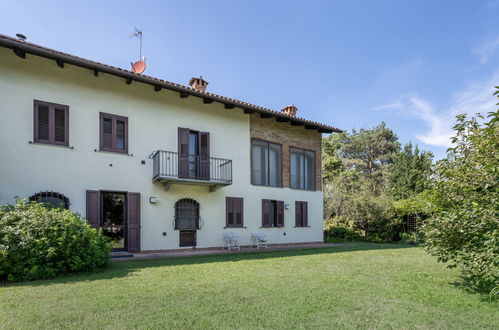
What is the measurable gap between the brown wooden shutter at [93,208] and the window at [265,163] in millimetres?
6277

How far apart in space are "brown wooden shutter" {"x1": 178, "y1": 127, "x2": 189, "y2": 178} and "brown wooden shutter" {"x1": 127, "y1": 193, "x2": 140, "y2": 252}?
1.77 meters

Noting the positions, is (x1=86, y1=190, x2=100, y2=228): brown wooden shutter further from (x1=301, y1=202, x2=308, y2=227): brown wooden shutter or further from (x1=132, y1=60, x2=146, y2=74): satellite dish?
(x1=301, y1=202, x2=308, y2=227): brown wooden shutter

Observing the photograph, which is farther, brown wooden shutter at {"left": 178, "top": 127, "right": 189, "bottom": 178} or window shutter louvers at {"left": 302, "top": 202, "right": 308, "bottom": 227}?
window shutter louvers at {"left": 302, "top": 202, "right": 308, "bottom": 227}

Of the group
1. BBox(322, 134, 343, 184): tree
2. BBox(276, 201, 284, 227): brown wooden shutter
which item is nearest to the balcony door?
BBox(276, 201, 284, 227): brown wooden shutter

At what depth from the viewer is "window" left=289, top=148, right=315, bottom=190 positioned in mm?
15297

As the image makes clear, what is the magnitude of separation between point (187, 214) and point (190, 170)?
1.65m

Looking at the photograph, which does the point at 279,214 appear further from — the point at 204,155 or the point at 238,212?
the point at 204,155

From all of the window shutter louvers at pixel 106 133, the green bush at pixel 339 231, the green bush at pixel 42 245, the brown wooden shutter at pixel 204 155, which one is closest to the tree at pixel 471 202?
the green bush at pixel 42 245

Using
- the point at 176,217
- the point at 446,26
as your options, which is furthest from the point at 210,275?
the point at 446,26

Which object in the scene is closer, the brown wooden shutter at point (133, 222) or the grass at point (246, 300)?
the grass at point (246, 300)

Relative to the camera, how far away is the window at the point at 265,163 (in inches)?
549

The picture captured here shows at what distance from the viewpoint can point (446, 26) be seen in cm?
1068

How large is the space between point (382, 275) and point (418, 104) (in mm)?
12226

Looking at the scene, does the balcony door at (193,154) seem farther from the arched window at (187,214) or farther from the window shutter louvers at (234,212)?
the window shutter louvers at (234,212)
